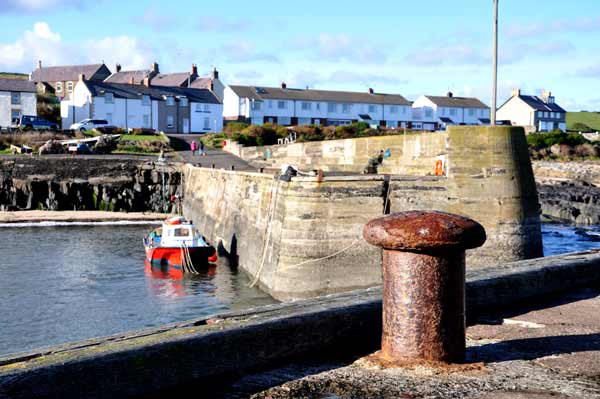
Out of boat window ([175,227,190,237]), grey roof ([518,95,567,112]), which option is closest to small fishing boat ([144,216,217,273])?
boat window ([175,227,190,237])

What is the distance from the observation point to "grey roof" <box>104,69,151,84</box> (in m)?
95.7

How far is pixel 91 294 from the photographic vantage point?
75.7ft

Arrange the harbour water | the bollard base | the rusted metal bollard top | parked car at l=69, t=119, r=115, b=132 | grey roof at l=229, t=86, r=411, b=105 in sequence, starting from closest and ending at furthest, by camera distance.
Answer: the rusted metal bollard top, the bollard base, the harbour water, parked car at l=69, t=119, r=115, b=132, grey roof at l=229, t=86, r=411, b=105

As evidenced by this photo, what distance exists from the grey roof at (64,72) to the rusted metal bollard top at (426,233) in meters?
96.4

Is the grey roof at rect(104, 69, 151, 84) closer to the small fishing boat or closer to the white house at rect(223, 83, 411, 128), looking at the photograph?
the white house at rect(223, 83, 411, 128)

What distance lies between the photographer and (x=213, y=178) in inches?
1427

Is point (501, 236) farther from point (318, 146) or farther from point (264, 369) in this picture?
point (318, 146)

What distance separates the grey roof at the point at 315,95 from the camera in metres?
89.8

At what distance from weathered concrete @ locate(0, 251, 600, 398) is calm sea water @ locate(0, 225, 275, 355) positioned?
12.5 metres

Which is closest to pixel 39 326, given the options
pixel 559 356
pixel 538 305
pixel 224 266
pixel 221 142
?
pixel 224 266

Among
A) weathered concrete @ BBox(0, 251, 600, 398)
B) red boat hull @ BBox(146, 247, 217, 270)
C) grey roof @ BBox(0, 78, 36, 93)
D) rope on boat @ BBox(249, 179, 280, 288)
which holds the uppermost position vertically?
grey roof @ BBox(0, 78, 36, 93)

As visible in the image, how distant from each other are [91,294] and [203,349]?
19566mm

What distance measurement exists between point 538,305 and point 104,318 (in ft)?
48.8

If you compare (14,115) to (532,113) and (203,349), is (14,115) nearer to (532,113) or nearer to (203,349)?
(532,113)
